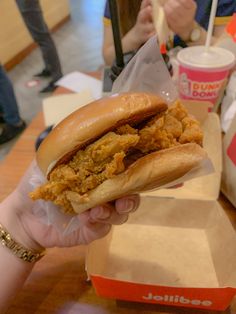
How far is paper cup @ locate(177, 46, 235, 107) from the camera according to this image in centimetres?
96

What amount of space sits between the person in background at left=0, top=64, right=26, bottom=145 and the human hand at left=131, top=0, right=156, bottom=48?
4.95 ft

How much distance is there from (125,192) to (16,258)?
31 cm

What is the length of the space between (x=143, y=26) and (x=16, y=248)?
3.45ft

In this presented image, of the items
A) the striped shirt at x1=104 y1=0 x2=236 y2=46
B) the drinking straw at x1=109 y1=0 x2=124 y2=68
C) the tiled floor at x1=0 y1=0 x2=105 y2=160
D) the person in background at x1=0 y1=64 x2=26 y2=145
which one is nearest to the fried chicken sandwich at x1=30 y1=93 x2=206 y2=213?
the drinking straw at x1=109 y1=0 x2=124 y2=68

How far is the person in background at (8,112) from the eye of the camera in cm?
262

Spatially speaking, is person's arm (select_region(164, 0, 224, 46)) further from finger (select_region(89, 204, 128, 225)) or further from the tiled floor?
the tiled floor

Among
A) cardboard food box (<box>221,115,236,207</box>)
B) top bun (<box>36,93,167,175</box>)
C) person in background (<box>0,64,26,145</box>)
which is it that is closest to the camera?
top bun (<box>36,93,167,175</box>)

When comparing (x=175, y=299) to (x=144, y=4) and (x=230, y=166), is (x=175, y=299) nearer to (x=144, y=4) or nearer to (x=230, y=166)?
(x=230, y=166)

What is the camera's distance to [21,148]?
109 centimetres

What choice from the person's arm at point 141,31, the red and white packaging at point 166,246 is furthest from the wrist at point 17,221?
the person's arm at point 141,31

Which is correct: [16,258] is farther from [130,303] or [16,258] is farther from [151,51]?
[151,51]

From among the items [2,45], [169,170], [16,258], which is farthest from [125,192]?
[2,45]

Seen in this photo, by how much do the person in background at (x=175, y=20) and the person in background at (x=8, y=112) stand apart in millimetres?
1313

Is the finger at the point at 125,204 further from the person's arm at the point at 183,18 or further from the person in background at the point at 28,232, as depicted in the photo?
the person's arm at the point at 183,18
